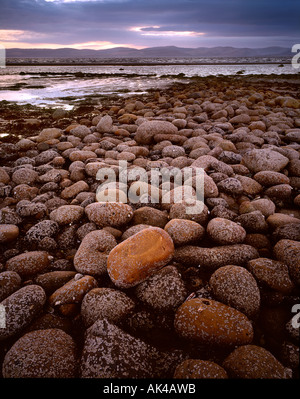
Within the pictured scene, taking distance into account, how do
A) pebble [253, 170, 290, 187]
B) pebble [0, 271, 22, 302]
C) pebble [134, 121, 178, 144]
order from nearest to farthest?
pebble [0, 271, 22, 302], pebble [253, 170, 290, 187], pebble [134, 121, 178, 144]

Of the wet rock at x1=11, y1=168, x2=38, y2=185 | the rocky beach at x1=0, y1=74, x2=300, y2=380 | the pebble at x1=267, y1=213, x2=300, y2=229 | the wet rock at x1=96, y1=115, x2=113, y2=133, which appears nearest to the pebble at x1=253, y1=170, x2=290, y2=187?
the rocky beach at x1=0, y1=74, x2=300, y2=380

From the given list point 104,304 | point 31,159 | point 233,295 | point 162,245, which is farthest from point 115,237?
point 31,159

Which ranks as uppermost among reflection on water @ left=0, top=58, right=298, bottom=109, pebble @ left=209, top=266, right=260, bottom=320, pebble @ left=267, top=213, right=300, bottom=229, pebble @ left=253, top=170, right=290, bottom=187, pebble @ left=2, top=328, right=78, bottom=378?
reflection on water @ left=0, top=58, right=298, bottom=109

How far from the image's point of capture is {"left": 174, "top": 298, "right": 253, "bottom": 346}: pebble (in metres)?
1.40

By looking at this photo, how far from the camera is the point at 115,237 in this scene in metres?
2.29

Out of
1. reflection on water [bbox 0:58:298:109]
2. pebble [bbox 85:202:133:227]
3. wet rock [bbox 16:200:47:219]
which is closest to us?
pebble [bbox 85:202:133:227]

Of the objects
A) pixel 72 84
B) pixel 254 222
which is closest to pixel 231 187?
pixel 254 222

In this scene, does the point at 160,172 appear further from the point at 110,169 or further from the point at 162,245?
the point at 162,245

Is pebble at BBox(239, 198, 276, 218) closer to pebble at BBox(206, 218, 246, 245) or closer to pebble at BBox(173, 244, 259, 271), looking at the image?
pebble at BBox(206, 218, 246, 245)

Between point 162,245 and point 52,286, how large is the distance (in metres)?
0.91

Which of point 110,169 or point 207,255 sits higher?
point 110,169

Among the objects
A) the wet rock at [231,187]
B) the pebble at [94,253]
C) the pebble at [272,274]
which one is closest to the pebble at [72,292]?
the pebble at [94,253]

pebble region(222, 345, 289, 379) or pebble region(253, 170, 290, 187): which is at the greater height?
pebble region(253, 170, 290, 187)

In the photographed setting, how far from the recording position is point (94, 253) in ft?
6.59
